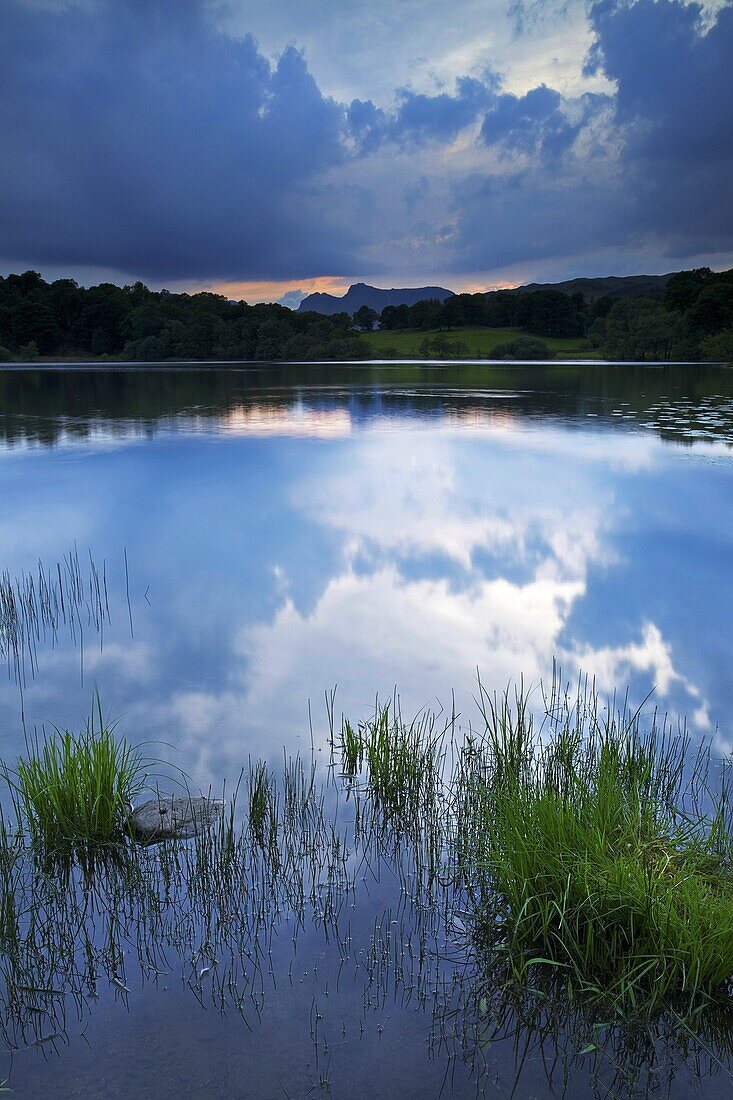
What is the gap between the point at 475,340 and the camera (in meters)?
140

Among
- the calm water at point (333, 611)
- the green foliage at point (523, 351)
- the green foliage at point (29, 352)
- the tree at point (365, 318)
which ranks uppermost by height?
the tree at point (365, 318)

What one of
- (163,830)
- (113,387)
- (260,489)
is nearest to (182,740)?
(163,830)

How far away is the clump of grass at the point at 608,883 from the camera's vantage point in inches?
154

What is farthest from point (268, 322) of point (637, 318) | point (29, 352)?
point (637, 318)

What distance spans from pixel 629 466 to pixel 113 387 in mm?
47404

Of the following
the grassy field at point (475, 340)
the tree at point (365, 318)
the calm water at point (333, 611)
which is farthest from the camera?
the tree at point (365, 318)

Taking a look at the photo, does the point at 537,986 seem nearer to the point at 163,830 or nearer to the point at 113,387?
the point at 163,830

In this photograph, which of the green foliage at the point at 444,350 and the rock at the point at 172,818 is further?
the green foliage at the point at 444,350

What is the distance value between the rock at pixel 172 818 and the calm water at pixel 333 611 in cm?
65

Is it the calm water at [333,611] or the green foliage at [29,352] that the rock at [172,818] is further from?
the green foliage at [29,352]

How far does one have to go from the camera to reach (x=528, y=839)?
454 centimetres

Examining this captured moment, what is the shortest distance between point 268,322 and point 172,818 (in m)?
146

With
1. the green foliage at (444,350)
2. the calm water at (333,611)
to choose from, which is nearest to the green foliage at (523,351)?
the green foliage at (444,350)

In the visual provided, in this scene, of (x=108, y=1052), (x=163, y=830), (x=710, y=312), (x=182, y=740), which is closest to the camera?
(x=108, y=1052)
